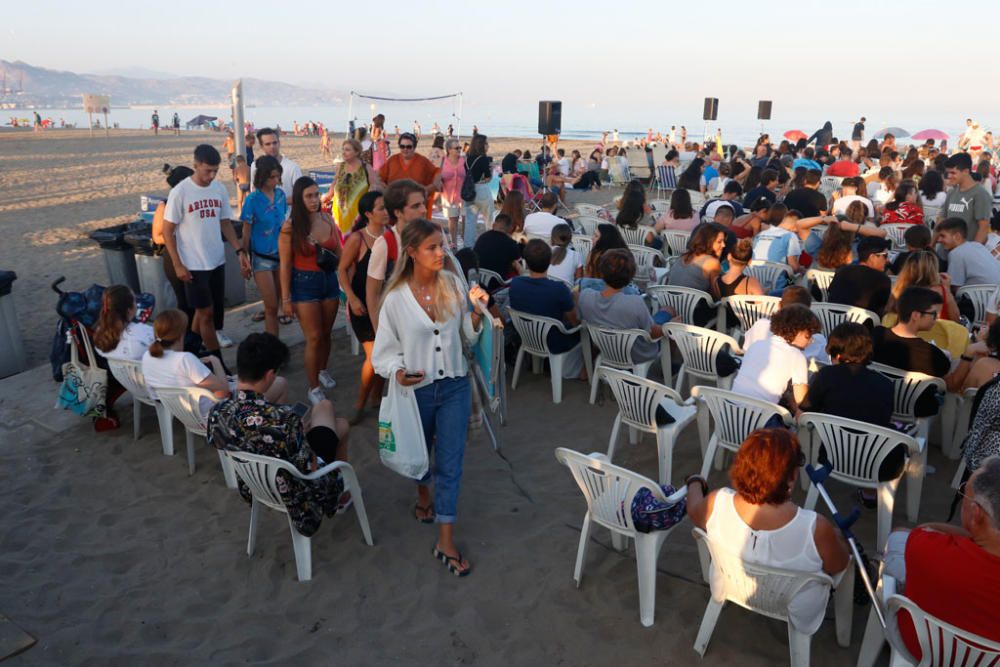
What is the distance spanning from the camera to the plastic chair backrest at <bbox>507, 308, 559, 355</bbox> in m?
5.36

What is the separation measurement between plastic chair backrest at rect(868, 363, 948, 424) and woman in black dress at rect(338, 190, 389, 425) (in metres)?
3.21

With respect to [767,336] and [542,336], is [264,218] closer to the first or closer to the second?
[542,336]

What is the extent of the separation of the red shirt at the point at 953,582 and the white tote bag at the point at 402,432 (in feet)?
6.83

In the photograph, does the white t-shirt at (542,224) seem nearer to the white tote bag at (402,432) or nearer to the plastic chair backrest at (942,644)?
the white tote bag at (402,432)

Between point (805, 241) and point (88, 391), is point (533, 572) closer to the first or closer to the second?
point (88, 391)

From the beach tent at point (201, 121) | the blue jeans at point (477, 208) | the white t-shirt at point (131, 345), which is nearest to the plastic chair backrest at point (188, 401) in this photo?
the white t-shirt at point (131, 345)

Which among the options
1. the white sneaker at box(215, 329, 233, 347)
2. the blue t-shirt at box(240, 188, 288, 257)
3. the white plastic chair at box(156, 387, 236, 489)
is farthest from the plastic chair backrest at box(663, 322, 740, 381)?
the white sneaker at box(215, 329, 233, 347)

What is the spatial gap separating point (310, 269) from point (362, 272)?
16.1 inches

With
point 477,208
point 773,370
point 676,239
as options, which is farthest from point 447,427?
point 477,208

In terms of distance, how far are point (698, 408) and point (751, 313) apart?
1.62 metres

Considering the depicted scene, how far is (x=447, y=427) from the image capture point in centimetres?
345

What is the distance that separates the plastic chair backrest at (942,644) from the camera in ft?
7.23

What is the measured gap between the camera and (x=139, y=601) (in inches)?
134

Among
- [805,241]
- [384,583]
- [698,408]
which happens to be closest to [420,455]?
[384,583]
